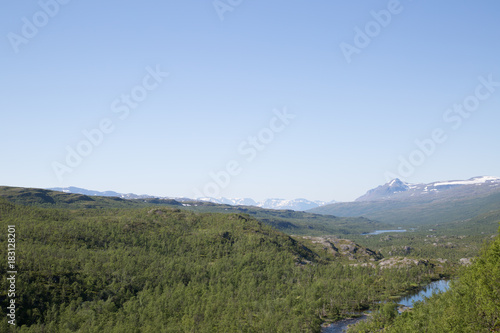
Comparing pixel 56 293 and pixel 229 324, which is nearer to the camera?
pixel 229 324

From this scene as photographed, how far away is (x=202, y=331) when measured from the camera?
441ft

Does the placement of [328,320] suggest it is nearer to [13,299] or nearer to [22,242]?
[13,299]

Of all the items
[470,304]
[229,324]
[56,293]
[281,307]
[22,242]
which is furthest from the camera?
[22,242]

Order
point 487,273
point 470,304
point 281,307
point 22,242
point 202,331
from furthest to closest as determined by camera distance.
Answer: point 22,242, point 281,307, point 202,331, point 487,273, point 470,304

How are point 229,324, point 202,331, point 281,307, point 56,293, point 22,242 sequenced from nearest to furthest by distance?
1. point 202,331
2. point 229,324
3. point 56,293
4. point 281,307
5. point 22,242

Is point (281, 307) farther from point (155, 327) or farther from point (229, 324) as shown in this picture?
point (155, 327)

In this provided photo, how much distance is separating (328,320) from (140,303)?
102 metres

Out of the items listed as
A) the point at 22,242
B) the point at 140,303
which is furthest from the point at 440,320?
the point at 22,242

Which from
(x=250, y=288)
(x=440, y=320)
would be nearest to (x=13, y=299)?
(x=250, y=288)

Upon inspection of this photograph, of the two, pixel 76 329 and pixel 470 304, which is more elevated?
pixel 470 304

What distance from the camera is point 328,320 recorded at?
6914 inches

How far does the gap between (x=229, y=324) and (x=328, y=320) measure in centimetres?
6272

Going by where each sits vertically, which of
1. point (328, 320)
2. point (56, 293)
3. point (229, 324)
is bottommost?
point (328, 320)

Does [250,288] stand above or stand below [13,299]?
below
